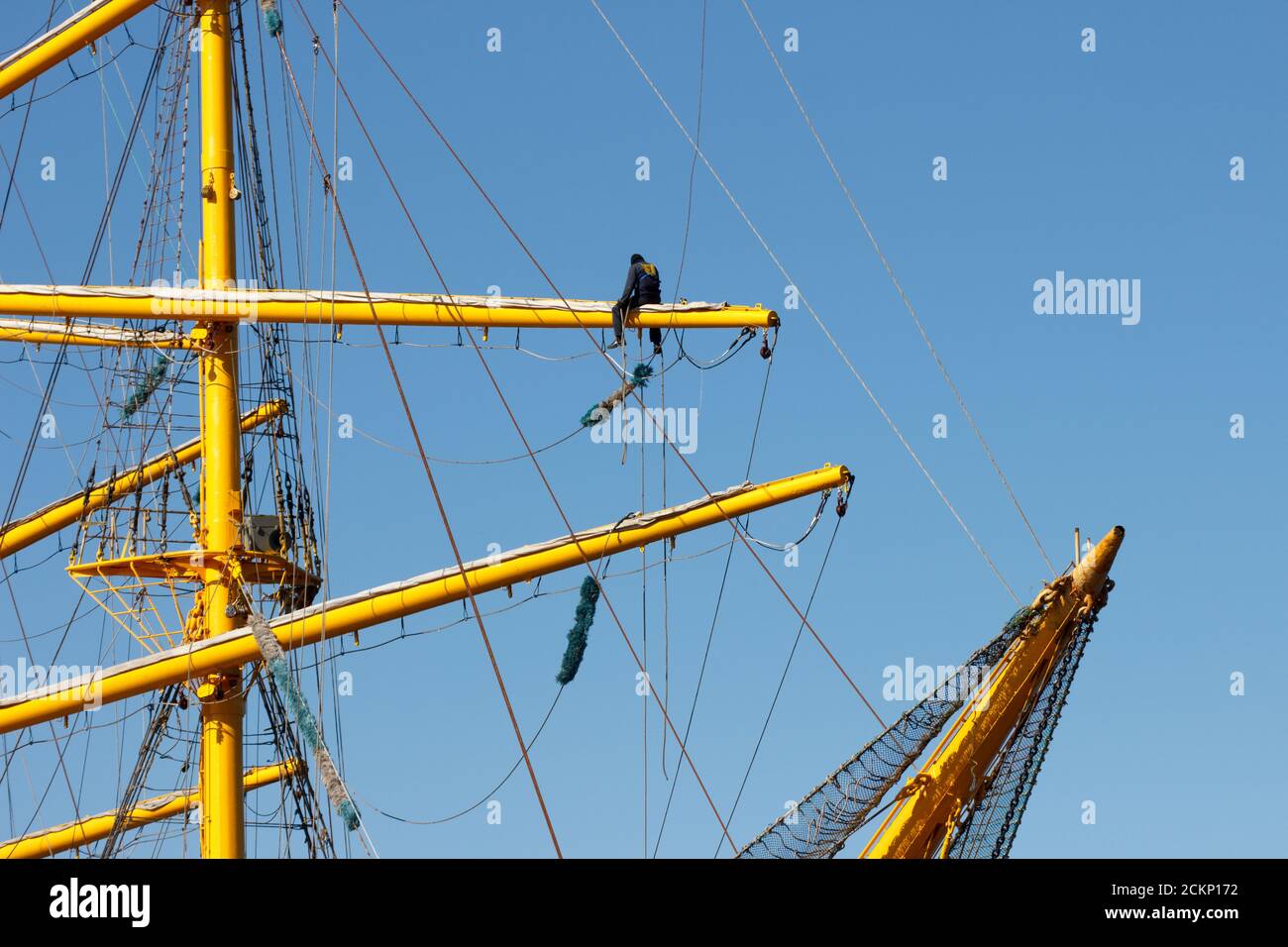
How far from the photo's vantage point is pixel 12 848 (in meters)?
48.7

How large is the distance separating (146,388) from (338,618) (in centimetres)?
621

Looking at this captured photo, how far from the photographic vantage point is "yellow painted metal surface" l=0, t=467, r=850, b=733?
37.0 meters

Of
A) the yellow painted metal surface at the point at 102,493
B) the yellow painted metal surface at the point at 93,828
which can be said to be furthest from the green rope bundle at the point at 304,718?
the yellow painted metal surface at the point at 93,828

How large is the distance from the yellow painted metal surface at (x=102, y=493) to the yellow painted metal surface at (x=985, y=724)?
13988 millimetres

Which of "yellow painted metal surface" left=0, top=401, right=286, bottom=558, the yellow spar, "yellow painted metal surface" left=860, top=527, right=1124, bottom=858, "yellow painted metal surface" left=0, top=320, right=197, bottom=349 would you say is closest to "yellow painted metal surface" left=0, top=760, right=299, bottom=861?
"yellow painted metal surface" left=0, top=401, right=286, bottom=558

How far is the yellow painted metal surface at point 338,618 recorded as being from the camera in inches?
1457

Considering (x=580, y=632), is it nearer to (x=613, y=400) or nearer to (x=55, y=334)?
(x=613, y=400)

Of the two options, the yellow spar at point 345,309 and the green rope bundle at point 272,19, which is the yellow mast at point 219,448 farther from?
the green rope bundle at point 272,19
